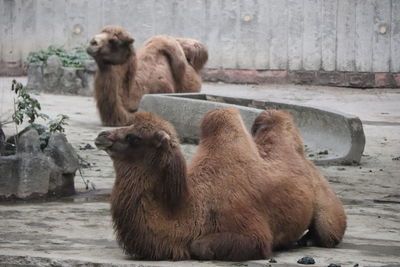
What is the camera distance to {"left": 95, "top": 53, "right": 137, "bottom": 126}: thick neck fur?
42.9 ft

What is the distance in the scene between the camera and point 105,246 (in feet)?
20.6

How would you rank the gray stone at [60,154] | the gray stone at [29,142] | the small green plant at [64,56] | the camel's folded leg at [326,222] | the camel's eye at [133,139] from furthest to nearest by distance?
1. the small green plant at [64,56]
2. the gray stone at [60,154]
3. the gray stone at [29,142]
4. the camel's folded leg at [326,222]
5. the camel's eye at [133,139]

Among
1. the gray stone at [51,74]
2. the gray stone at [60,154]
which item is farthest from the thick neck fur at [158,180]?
the gray stone at [51,74]

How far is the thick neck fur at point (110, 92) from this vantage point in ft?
42.9

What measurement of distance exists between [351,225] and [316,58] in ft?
38.2

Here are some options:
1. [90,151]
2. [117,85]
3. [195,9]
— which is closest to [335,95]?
[195,9]

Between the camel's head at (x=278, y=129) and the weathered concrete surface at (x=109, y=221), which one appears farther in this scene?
A: the camel's head at (x=278, y=129)

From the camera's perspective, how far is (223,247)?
576 centimetres

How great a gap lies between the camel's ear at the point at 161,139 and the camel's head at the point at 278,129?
1023mm

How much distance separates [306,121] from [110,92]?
115 inches

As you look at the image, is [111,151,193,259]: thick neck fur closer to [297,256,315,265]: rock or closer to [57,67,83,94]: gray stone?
[297,256,315,265]: rock

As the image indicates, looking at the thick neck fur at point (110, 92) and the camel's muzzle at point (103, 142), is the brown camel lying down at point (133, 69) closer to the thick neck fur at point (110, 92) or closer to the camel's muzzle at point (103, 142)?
the thick neck fur at point (110, 92)

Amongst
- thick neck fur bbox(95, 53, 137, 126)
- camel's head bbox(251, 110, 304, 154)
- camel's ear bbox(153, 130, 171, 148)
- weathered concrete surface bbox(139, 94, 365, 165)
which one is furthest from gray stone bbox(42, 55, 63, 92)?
camel's ear bbox(153, 130, 171, 148)

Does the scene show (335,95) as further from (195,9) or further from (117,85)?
(117,85)
